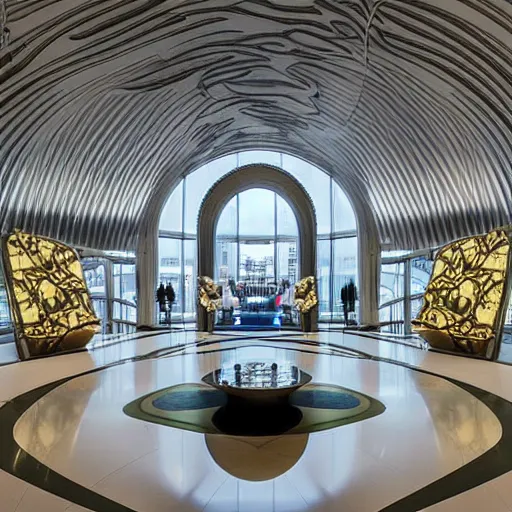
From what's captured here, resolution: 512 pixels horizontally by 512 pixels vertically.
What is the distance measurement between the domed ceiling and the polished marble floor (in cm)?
576

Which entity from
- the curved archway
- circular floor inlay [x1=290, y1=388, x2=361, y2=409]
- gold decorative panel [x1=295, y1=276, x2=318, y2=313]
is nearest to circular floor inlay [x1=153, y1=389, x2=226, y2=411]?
circular floor inlay [x1=290, y1=388, x2=361, y2=409]

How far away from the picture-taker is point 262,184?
52.2 ft

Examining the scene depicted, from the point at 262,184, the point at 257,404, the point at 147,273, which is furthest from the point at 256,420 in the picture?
the point at 147,273

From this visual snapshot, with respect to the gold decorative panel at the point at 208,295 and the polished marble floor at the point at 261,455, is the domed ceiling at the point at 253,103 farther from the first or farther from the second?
the polished marble floor at the point at 261,455

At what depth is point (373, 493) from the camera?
249cm

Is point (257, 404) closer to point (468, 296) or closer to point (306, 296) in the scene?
point (468, 296)

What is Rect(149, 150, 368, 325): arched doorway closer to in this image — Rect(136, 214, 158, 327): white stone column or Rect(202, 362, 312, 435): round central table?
Rect(136, 214, 158, 327): white stone column

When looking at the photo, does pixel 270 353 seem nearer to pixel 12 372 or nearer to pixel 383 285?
pixel 12 372

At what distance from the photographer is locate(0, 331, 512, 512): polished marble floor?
244cm

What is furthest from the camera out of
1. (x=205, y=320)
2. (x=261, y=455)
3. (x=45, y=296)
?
(x=205, y=320)

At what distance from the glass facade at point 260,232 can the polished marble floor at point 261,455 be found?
12383 mm

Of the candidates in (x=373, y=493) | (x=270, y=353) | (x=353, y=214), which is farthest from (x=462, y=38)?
(x=353, y=214)

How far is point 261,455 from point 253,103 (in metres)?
12.0

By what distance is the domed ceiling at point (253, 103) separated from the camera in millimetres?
7789
